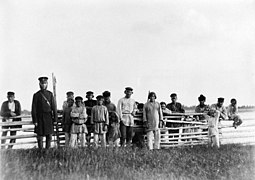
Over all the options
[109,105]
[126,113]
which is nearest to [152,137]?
[126,113]

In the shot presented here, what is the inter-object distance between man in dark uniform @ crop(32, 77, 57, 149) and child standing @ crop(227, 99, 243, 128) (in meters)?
6.60

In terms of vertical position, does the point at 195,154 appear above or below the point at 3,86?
below

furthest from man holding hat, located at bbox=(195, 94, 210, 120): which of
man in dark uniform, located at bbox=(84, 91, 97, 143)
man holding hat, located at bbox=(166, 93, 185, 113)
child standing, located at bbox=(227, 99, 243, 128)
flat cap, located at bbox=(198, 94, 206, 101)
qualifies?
man in dark uniform, located at bbox=(84, 91, 97, 143)

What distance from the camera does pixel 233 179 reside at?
10156 mm

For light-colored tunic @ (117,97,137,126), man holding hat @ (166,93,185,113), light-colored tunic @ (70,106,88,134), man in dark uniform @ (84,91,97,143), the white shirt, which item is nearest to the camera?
light-colored tunic @ (70,106,88,134)

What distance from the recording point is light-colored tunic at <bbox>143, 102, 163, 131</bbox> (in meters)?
13.4

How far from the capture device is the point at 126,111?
13.2 metres

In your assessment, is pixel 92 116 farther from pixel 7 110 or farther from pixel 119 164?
pixel 119 164

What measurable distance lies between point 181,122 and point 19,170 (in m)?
7.58

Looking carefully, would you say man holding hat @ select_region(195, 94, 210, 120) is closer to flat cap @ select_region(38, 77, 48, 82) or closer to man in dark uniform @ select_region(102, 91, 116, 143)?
man in dark uniform @ select_region(102, 91, 116, 143)

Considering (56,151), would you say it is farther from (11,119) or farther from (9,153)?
(11,119)

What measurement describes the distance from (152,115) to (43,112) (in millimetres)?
3367

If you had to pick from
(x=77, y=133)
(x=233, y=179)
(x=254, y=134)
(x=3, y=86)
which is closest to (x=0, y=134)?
(x=77, y=133)

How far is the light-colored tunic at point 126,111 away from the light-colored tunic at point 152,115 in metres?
0.40
